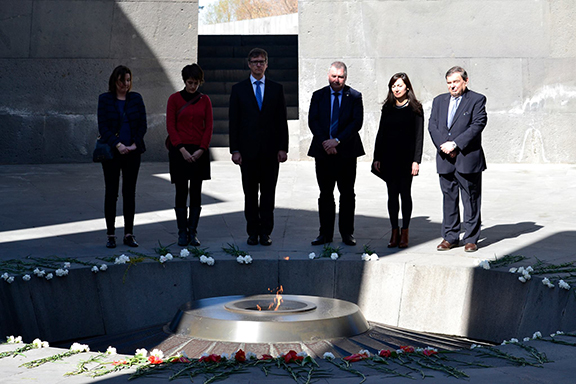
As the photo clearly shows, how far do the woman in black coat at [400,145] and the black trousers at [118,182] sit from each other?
2.37 metres

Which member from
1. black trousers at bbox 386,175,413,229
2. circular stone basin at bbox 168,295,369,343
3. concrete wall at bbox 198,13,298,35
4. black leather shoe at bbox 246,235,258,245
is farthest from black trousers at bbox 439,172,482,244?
concrete wall at bbox 198,13,298,35

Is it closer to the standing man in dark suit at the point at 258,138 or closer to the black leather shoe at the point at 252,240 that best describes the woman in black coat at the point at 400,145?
the standing man in dark suit at the point at 258,138

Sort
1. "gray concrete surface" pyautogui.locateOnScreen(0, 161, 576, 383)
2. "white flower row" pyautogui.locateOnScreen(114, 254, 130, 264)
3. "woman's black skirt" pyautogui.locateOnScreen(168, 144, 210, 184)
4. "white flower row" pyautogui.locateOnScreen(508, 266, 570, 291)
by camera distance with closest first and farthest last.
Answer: "white flower row" pyautogui.locateOnScreen(508, 266, 570, 291) → "gray concrete surface" pyautogui.locateOnScreen(0, 161, 576, 383) → "white flower row" pyautogui.locateOnScreen(114, 254, 130, 264) → "woman's black skirt" pyautogui.locateOnScreen(168, 144, 210, 184)

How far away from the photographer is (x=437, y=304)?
662cm

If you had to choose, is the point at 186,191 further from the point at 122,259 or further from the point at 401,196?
the point at 401,196

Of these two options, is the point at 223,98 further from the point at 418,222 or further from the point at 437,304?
the point at 437,304

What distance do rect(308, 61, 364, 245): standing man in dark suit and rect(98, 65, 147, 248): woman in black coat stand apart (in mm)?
1694

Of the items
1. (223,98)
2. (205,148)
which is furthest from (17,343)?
(223,98)

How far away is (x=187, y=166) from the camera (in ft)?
24.3

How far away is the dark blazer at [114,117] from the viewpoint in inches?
281

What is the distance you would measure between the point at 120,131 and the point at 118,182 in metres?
0.50

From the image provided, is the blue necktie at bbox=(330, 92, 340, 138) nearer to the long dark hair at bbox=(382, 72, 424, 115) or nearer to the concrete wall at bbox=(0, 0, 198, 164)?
the long dark hair at bbox=(382, 72, 424, 115)

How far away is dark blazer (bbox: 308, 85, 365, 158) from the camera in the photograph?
7434mm

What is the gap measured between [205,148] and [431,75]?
26.9ft
